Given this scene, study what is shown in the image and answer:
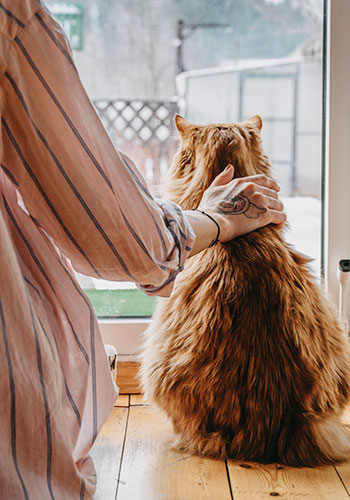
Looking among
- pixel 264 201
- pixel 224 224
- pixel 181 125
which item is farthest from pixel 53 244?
pixel 181 125

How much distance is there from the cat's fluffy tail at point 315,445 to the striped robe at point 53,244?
46 centimetres

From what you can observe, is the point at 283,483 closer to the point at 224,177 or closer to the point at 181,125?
the point at 224,177

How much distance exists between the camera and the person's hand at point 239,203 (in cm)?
112

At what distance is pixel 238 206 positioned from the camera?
1.14 metres

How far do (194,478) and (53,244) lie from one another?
23.0 inches

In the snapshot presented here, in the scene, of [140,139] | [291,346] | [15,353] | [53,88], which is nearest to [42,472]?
[15,353]

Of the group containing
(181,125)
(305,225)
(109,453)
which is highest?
(181,125)

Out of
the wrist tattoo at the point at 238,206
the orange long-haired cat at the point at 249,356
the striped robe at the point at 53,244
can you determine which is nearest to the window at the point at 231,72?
the orange long-haired cat at the point at 249,356

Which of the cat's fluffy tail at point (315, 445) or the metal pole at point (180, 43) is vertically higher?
the metal pole at point (180, 43)

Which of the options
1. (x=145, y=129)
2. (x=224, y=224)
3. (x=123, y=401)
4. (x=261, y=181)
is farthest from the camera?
(x=145, y=129)

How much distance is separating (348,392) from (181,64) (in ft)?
3.24

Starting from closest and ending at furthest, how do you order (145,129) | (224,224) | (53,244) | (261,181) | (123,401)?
(53,244) < (224,224) < (261,181) < (123,401) < (145,129)

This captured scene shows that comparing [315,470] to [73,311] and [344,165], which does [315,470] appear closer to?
[73,311]

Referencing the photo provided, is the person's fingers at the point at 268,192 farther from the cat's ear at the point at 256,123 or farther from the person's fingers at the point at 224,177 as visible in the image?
the cat's ear at the point at 256,123
